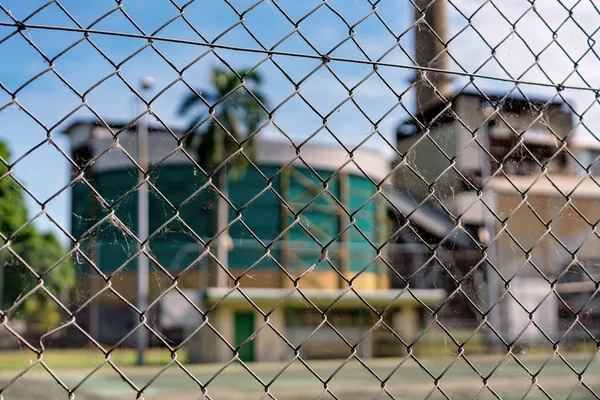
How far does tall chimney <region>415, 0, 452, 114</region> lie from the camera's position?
1.71 m

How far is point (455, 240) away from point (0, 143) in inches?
47.3

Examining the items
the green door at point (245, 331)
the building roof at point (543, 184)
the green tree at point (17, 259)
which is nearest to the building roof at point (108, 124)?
the green tree at point (17, 259)

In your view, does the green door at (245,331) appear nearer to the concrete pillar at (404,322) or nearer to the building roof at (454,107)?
the concrete pillar at (404,322)

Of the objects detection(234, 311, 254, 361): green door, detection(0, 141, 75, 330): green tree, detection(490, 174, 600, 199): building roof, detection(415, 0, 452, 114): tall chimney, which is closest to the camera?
detection(0, 141, 75, 330): green tree

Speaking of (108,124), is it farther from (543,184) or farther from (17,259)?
(543,184)

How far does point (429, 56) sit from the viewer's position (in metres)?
1.77

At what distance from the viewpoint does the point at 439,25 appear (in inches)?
73.4

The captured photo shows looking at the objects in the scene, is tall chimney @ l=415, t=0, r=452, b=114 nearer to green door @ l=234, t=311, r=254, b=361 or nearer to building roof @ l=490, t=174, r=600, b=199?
building roof @ l=490, t=174, r=600, b=199

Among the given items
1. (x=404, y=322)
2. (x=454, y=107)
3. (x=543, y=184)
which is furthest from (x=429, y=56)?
(x=404, y=322)

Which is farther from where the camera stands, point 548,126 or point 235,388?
point 235,388

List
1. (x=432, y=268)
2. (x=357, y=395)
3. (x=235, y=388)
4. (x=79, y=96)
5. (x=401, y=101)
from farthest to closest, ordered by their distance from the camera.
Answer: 1. (x=235, y=388)
2. (x=357, y=395)
3. (x=432, y=268)
4. (x=401, y=101)
5. (x=79, y=96)

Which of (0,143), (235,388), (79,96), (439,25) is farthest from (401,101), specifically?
(235,388)

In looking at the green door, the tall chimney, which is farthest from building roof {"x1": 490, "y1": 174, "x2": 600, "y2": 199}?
the green door

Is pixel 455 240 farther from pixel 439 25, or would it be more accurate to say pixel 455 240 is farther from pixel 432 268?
pixel 439 25
